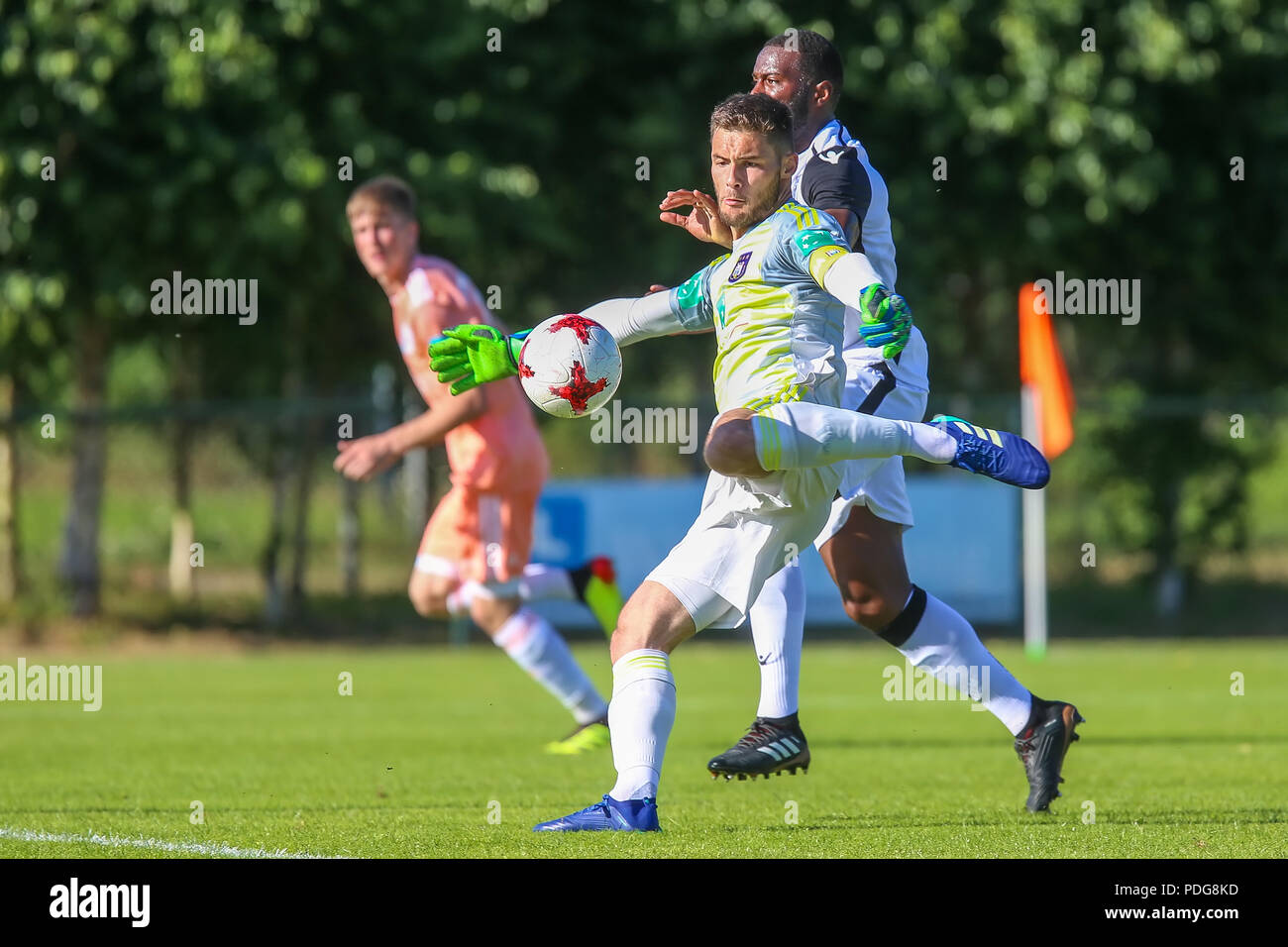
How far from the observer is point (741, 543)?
5188 mm

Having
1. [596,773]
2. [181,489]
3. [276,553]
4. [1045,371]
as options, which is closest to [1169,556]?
[1045,371]

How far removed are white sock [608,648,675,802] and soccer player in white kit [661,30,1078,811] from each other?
0.65 meters

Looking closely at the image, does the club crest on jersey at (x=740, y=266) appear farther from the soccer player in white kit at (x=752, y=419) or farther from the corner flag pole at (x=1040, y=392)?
Result: the corner flag pole at (x=1040, y=392)

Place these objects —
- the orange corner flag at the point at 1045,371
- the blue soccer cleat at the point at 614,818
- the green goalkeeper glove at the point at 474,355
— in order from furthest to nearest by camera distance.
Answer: the orange corner flag at the point at 1045,371 < the green goalkeeper glove at the point at 474,355 < the blue soccer cleat at the point at 614,818

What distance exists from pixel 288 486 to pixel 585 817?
15417 millimetres

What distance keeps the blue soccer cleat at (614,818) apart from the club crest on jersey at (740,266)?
5.19 feet

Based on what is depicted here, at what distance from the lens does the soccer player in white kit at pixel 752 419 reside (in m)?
4.97

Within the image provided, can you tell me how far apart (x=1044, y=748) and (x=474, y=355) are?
2335 mm

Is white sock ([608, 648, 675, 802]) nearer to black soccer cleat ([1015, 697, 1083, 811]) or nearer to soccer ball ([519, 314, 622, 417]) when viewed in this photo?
soccer ball ([519, 314, 622, 417])

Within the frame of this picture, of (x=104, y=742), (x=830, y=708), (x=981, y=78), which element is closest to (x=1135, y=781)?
(x=830, y=708)

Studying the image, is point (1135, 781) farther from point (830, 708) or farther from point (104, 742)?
point (104, 742)

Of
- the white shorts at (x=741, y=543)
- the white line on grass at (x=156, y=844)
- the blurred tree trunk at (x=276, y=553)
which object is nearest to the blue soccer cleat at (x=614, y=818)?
the white shorts at (x=741, y=543)

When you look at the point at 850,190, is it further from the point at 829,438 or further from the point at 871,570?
the point at 871,570
